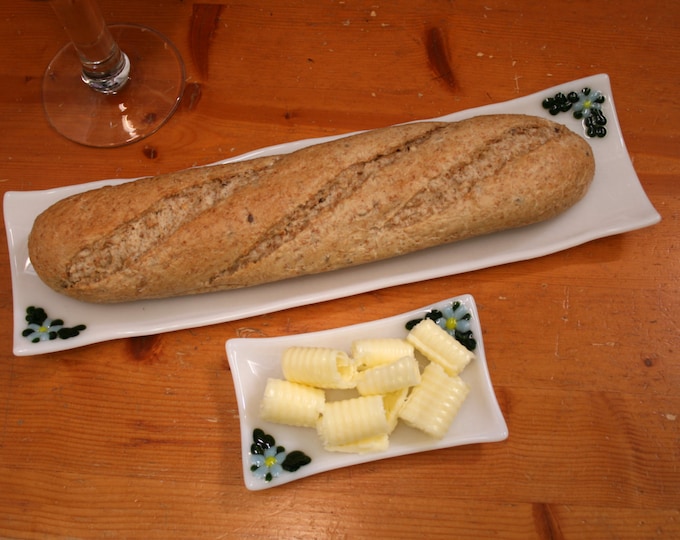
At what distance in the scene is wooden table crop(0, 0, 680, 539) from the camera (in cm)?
121

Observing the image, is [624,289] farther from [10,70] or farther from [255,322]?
[10,70]

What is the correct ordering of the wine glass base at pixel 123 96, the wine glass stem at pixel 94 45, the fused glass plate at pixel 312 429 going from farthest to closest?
the wine glass base at pixel 123 96 → the wine glass stem at pixel 94 45 → the fused glass plate at pixel 312 429

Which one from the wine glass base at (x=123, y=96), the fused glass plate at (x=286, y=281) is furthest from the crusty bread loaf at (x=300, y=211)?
the wine glass base at (x=123, y=96)

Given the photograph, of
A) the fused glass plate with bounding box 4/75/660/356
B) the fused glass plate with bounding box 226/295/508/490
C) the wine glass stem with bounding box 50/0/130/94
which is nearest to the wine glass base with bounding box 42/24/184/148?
the wine glass stem with bounding box 50/0/130/94

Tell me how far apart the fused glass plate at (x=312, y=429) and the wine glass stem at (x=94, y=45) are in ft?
2.56

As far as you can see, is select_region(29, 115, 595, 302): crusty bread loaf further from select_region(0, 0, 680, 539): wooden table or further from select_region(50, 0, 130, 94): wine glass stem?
select_region(50, 0, 130, 94): wine glass stem

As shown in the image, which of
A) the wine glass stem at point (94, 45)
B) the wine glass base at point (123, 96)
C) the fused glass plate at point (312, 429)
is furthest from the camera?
the wine glass base at point (123, 96)

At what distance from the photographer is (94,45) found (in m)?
1.41

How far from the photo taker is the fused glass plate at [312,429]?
1147mm

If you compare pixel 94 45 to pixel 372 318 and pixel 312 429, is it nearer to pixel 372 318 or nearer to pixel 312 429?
pixel 372 318

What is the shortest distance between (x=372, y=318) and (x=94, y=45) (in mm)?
915

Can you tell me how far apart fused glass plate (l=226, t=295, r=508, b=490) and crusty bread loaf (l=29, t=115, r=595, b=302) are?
0.47 feet

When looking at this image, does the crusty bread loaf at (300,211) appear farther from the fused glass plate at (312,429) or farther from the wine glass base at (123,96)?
the wine glass base at (123,96)

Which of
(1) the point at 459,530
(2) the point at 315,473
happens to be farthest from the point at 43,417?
(1) the point at 459,530
